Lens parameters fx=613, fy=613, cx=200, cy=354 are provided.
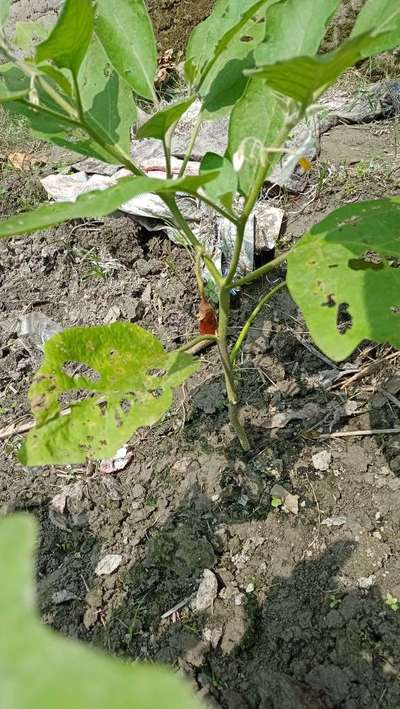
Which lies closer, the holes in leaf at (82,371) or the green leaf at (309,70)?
the green leaf at (309,70)

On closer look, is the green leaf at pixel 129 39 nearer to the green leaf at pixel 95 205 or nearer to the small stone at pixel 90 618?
the green leaf at pixel 95 205

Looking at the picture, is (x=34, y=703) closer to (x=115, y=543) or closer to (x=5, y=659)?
(x=5, y=659)

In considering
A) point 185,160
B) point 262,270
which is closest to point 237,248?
point 262,270

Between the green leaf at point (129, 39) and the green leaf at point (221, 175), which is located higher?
the green leaf at point (129, 39)

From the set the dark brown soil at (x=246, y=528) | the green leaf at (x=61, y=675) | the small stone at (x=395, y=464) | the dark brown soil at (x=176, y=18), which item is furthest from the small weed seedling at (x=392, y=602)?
the dark brown soil at (x=176, y=18)

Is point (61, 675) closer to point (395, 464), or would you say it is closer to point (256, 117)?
point (256, 117)

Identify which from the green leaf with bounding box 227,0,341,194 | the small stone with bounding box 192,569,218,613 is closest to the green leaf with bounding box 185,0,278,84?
the green leaf with bounding box 227,0,341,194

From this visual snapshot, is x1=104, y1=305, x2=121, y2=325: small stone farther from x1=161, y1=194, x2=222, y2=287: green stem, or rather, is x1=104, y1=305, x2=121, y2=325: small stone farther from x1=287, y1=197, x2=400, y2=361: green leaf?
x1=287, y1=197, x2=400, y2=361: green leaf
